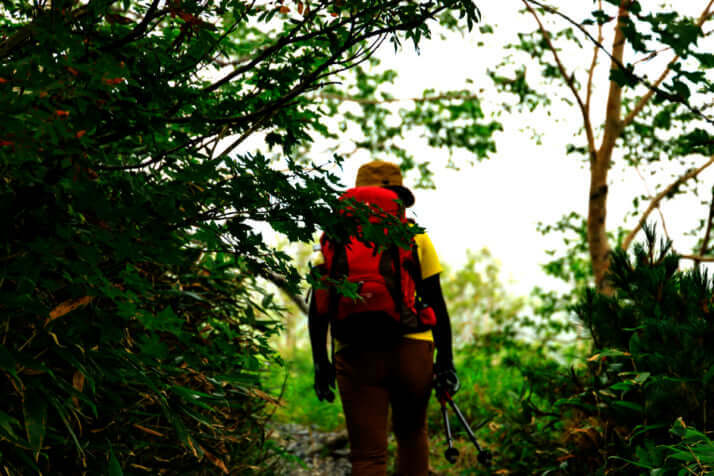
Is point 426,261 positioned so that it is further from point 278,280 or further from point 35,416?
point 35,416

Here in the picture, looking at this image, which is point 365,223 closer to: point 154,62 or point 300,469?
point 154,62

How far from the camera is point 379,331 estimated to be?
279cm

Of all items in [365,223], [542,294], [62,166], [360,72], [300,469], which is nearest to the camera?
[62,166]

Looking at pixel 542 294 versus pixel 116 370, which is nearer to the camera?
pixel 116 370

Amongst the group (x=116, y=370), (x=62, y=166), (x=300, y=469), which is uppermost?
(x=62, y=166)

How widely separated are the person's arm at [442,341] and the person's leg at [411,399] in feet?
0.56

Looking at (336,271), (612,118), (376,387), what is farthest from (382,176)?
(612,118)

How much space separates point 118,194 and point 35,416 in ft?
2.71

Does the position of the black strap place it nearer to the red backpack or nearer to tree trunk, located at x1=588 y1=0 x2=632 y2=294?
the red backpack

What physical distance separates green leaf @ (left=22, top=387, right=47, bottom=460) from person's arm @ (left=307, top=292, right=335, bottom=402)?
139 centimetres

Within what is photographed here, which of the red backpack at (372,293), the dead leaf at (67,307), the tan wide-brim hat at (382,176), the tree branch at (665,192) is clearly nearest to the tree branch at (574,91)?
the tree branch at (665,192)

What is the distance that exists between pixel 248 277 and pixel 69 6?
2494mm

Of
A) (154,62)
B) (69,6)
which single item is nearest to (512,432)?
(154,62)

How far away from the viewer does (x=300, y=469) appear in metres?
4.63
